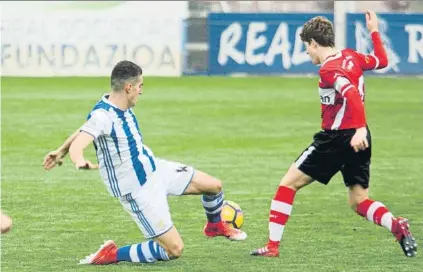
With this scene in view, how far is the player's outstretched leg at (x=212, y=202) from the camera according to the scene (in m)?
9.15

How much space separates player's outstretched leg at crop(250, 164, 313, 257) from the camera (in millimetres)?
9055

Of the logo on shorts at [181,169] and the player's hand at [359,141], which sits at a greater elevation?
the player's hand at [359,141]

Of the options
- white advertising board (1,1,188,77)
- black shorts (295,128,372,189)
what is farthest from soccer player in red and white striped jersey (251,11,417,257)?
white advertising board (1,1,188,77)

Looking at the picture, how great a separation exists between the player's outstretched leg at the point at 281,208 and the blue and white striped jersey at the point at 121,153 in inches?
39.9

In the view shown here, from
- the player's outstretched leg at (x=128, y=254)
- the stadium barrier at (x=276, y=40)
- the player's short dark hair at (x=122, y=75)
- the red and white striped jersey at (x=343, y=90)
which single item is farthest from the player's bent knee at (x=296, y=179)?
the stadium barrier at (x=276, y=40)

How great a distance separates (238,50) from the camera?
3075cm

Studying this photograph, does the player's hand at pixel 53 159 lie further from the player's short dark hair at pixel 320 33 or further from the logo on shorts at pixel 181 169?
the player's short dark hair at pixel 320 33

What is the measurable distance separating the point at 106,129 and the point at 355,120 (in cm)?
175

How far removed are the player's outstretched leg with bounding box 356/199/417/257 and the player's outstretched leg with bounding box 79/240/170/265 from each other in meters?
1.51

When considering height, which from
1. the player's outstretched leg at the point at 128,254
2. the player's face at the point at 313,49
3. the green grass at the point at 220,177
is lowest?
the green grass at the point at 220,177

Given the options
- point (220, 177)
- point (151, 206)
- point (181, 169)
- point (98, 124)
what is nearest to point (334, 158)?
point (181, 169)

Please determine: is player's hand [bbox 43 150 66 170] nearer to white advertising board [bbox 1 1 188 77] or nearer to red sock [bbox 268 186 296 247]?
red sock [bbox 268 186 296 247]

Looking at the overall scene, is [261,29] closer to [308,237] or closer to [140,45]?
[140,45]

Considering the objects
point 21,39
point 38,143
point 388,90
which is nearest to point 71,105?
point 38,143
